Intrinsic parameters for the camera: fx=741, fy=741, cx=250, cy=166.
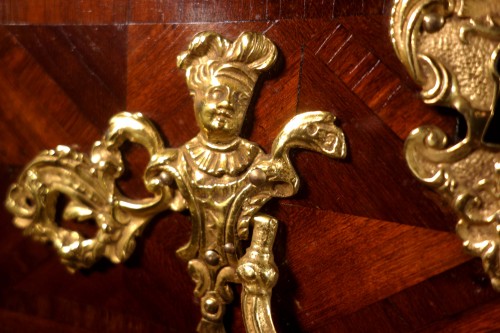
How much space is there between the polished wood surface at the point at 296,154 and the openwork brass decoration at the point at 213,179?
0.6 inches

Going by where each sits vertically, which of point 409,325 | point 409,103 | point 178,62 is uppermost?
point 178,62

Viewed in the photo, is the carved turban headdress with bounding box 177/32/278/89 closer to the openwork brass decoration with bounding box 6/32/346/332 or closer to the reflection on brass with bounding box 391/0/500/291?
the openwork brass decoration with bounding box 6/32/346/332

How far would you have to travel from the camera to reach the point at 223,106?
62 cm

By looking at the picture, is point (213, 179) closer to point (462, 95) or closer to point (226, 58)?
point (226, 58)

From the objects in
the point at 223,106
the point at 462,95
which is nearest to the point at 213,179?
the point at 223,106

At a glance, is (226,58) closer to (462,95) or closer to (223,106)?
(223,106)

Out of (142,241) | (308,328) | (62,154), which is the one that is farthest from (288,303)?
(62,154)

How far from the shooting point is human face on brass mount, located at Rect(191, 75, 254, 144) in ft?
2.04

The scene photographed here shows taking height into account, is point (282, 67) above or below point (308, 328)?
above

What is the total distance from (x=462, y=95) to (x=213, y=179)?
0.22 m

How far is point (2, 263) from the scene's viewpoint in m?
0.80

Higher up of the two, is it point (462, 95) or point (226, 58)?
point (226, 58)

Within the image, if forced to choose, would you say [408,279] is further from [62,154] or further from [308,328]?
[62,154]

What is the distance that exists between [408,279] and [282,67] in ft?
0.66
